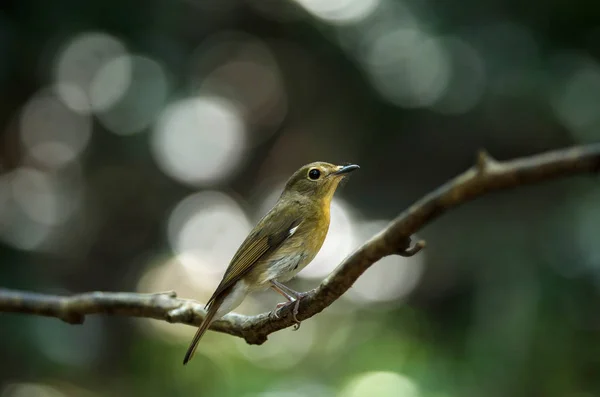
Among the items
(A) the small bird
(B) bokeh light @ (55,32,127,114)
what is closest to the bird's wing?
(A) the small bird

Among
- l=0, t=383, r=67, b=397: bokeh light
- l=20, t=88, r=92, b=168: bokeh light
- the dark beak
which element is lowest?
l=0, t=383, r=67, b=397: bokeh light

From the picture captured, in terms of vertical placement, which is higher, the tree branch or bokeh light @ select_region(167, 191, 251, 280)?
bokeh light @ select_region(167, 191, 251, 280)

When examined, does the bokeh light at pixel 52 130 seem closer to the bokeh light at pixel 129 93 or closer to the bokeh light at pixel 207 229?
the bokeh light at pixel 129 93

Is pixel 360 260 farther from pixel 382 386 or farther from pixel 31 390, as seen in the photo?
pixel 31 390

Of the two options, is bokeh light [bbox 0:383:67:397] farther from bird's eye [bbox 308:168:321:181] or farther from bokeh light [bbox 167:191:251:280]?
bird's eye [bbox 308:168:321:181]

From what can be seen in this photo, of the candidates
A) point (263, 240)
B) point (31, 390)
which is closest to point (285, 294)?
point (263, 240)

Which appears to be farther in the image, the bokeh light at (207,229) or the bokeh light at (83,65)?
the bokeh light at (207,229)

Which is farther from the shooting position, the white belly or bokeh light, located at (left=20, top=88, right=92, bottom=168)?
bokeh light, located at (left=20, top=88, right=92, bottom=168)

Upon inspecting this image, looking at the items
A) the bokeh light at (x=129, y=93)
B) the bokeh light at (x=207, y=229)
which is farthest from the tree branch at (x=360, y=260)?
the bokeh light at (x=129, y=93)
